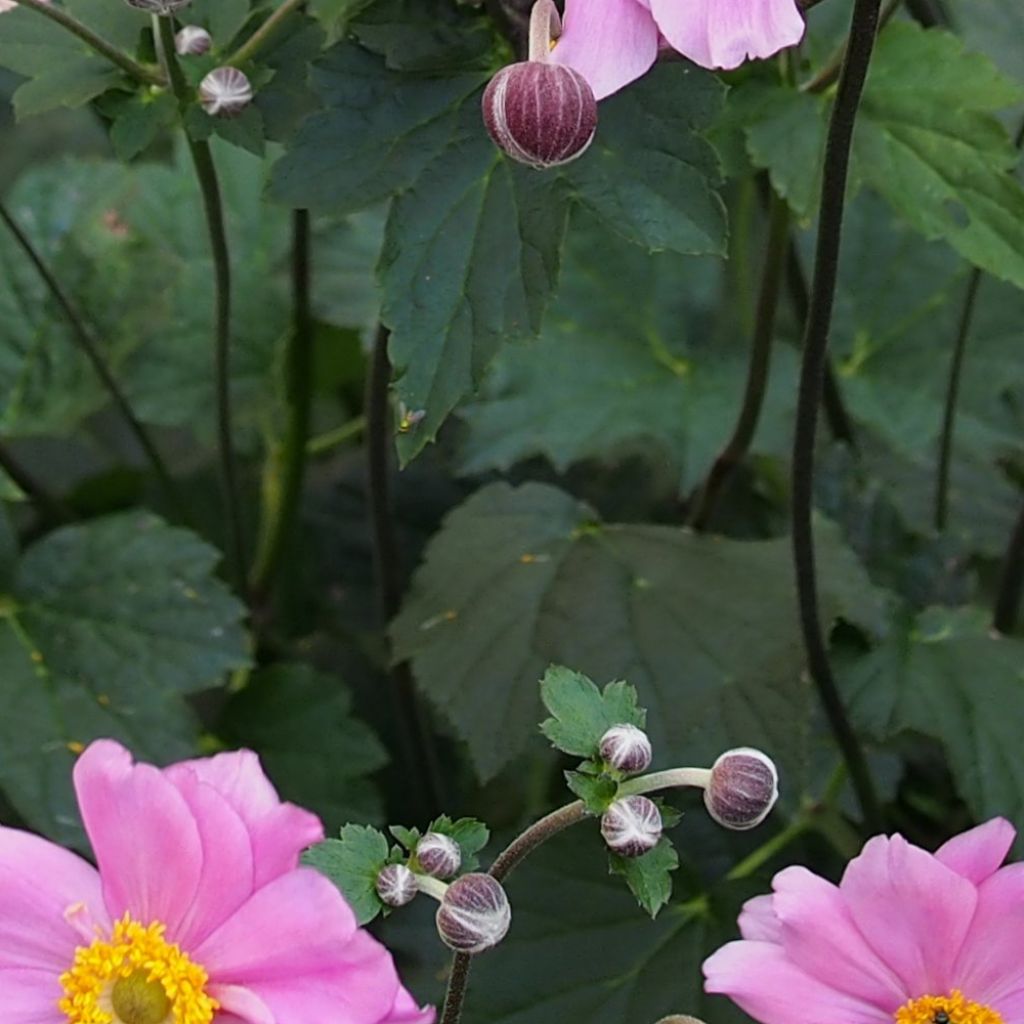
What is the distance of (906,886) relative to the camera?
0.56 meters

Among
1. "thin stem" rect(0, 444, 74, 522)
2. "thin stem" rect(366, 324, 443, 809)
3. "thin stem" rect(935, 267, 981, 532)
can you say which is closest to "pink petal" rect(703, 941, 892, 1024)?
"thin stem" rect(366, 324, 443, 809)

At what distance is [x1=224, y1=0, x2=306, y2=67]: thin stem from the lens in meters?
0.70

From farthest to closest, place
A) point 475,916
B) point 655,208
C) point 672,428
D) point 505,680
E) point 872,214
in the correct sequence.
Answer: point 872,214
point 672,428
point 505,680
point 655,208
point 475,916

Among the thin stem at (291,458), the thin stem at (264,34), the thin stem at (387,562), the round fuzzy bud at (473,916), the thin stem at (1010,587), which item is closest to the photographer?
the round fuzzy bud at (473,916)

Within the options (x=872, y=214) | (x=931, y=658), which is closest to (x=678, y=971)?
(x=931, y=658)

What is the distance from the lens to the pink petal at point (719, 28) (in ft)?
1.80

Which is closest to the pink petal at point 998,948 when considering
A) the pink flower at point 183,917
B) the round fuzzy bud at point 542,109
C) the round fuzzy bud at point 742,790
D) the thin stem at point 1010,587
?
the round fuzzy bud at point 742,790

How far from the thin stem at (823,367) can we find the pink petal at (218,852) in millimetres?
341

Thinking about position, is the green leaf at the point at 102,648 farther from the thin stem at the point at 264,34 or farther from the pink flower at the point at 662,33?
the pink flower at the point at 662,33

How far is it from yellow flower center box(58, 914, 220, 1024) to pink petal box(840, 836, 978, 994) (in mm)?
249

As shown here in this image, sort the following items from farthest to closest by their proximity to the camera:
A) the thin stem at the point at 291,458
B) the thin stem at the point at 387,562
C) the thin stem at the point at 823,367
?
the thin stem at the point at 291,458
the thin stem at the point at 387,562
the thin stem at the point at 823,367

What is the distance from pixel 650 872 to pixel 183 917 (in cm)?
18

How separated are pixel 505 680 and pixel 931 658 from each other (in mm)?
259

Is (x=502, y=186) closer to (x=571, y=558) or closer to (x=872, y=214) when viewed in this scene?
(x=571, y=558)
